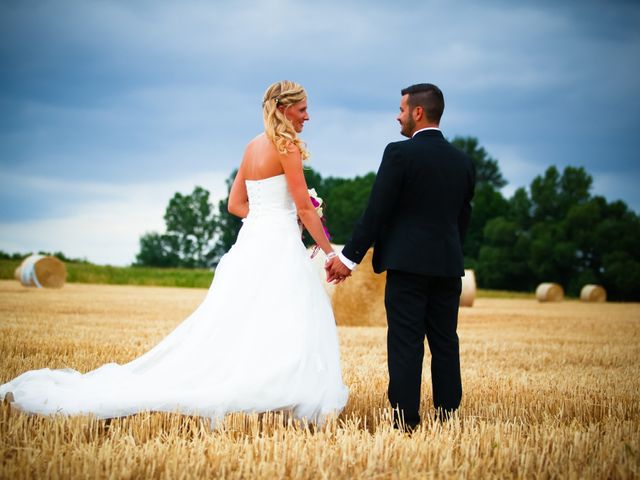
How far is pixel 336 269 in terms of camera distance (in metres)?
4.43

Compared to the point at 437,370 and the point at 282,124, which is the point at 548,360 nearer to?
the point at 437,370

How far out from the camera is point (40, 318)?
37.1 ft

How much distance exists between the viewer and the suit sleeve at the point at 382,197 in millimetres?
4180

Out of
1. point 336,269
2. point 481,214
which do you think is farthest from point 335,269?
point 481,214

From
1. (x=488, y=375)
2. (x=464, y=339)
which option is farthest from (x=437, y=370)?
(x=464, y=339)

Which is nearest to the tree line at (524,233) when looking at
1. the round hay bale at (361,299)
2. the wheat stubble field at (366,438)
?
the round hay bale at (361,299)

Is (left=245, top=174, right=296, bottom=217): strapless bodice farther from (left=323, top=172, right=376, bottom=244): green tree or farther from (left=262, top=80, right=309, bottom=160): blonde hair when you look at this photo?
(left=323, top=172, right=376, bottom=244): green tree

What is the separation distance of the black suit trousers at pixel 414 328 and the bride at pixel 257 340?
1.34 feet

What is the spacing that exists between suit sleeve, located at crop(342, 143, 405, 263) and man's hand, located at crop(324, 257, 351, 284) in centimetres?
21

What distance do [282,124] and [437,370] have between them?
1.89 meters

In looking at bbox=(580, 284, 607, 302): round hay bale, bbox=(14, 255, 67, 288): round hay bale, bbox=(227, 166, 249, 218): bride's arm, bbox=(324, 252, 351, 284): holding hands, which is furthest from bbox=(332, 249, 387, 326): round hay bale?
bbox=(580, 284, 607, 302): round hay bale

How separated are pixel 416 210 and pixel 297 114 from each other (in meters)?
1.04

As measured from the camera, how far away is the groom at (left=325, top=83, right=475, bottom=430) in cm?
420

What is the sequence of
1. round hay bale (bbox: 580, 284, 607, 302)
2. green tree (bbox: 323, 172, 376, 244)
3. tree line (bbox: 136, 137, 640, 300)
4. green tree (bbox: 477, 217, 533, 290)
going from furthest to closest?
1. green tree (bbox: 323, 172, 376, 244)
2. green tree (bbox: 477, 217, 533, 290)
3. tree line (bbox: 136, 137, 640, 300)
4. round hay bale (bbox: 580, 284, 607, 302)
